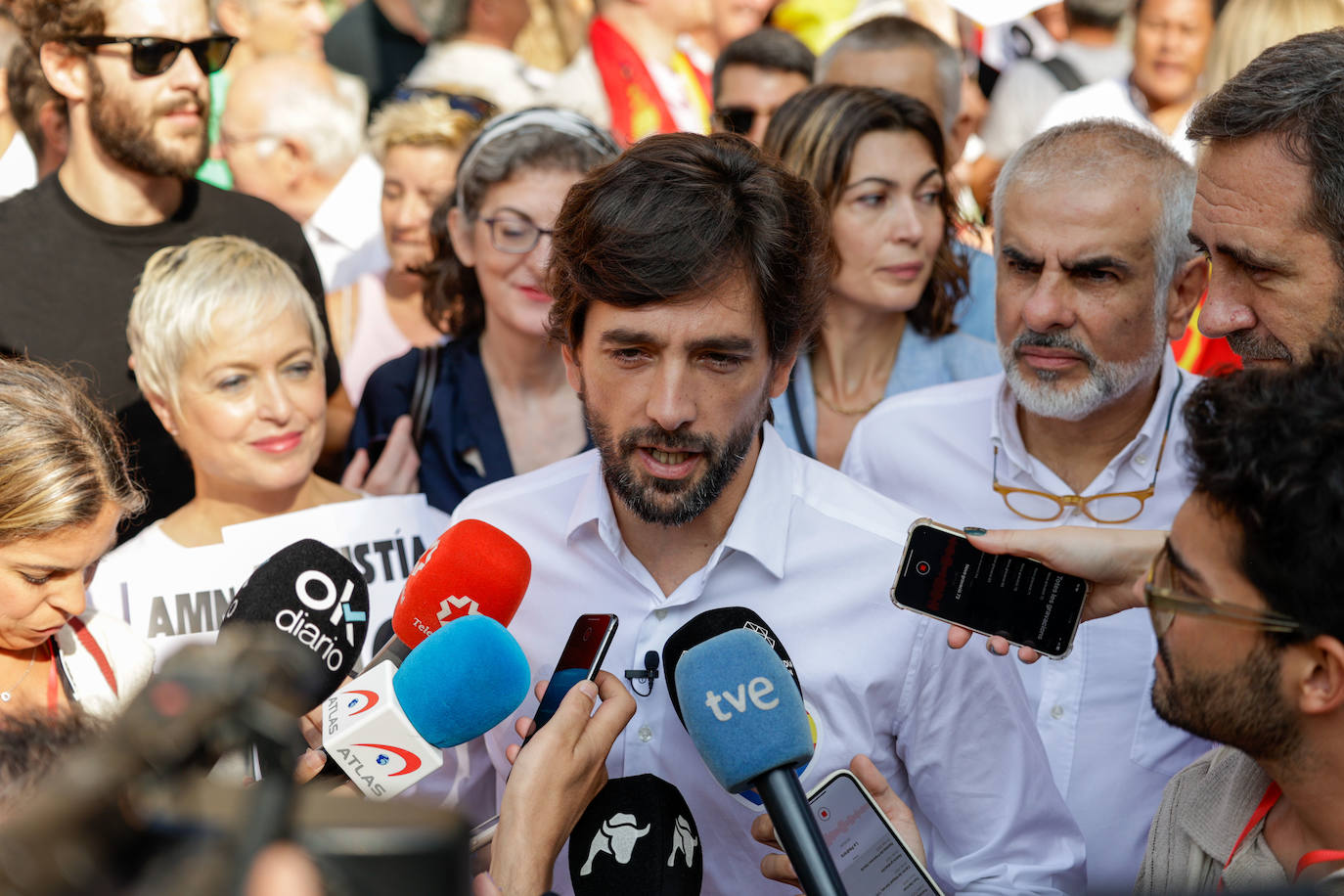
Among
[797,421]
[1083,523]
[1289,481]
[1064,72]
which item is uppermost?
[1064,72]

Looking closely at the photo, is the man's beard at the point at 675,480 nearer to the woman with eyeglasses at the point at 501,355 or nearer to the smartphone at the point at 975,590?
the smartphone at the point at 975,590

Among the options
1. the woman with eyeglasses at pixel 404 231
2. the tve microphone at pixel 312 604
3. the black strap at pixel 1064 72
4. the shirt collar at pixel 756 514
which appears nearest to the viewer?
the tve microphone at pixel 312 604

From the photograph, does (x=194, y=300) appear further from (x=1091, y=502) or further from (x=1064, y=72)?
(x=1064, y=72)

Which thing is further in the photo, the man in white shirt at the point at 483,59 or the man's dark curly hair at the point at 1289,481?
the man in white shirt at the point at 483,59

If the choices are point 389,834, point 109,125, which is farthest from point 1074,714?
point 109,125

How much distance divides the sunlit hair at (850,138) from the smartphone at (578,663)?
2.23 meters

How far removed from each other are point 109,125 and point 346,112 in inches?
73.2

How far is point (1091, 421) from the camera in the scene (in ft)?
10.8

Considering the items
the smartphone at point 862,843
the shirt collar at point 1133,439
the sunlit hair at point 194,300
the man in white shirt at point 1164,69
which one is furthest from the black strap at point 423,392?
the man in white shirt at point 1164,69

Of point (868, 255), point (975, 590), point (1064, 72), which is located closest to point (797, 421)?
point (868, 255)

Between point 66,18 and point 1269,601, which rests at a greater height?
point 66,18

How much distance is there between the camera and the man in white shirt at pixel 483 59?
20.5ft

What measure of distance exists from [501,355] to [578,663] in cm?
221

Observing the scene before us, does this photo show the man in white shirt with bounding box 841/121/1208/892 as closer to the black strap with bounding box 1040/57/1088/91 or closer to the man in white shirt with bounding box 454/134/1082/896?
the man in white shirt with bounding box 454/134/1082/896
